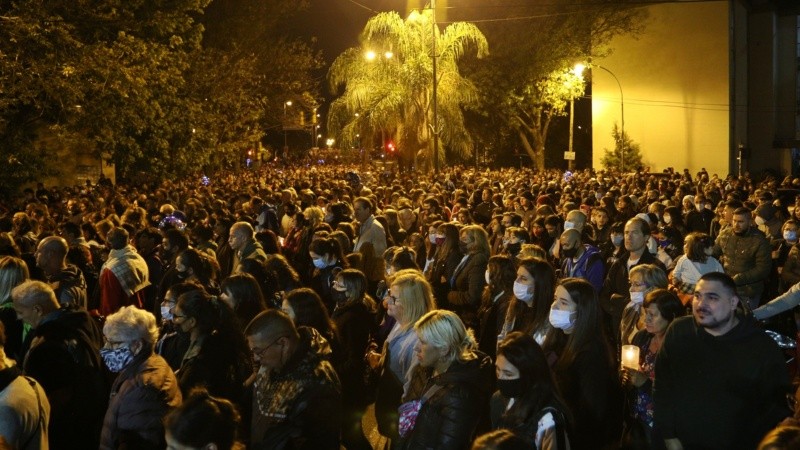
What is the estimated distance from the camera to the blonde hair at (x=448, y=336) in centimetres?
452

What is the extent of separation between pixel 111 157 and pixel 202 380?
2367 cm

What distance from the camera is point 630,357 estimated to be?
5047mm

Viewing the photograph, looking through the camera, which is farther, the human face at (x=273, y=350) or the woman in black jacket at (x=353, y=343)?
the woman in black jacket at (x=353, y=343)

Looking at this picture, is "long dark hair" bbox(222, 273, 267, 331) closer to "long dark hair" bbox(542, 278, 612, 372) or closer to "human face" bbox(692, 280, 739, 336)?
"long dark hair" bbox(542, 278, 612, 372)

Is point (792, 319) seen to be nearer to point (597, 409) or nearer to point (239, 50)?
point (597, 409)

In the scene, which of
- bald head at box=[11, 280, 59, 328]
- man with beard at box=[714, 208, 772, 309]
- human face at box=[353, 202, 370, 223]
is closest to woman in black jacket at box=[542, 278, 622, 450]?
bald head at box=[11, 280, 59, 328]

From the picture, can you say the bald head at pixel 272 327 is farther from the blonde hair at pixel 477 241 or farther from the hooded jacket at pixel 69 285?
the blonde hair at pixel 477 241

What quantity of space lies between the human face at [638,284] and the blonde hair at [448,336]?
2.01 meters

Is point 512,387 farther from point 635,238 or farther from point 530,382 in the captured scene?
point 635,238

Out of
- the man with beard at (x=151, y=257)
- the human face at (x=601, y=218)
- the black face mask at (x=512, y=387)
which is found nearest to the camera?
the black face mask at (x=512, y=387)

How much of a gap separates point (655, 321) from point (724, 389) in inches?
40.7

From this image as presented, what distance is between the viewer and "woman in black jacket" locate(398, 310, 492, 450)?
4242 mm

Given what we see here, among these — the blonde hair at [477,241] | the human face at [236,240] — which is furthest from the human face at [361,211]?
the blonde hair at [477,241]

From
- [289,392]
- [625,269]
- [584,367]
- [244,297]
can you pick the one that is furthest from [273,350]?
[625,269]
